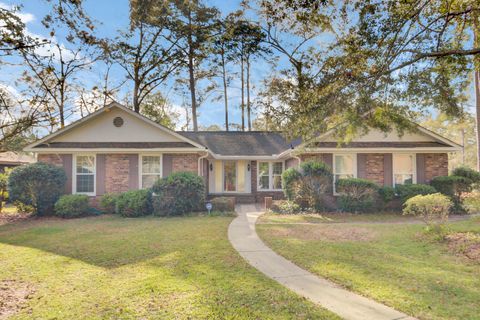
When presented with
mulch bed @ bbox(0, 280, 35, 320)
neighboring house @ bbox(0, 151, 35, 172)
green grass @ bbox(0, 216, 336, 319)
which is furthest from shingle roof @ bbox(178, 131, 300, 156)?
neighboring house @ bbox(0, 151, 35, 172)

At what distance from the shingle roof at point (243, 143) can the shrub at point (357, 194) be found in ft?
15.4

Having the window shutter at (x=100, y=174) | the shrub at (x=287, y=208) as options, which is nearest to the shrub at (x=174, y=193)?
the window shutter at (x=100, y=174)

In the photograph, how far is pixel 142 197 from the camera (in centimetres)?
1204

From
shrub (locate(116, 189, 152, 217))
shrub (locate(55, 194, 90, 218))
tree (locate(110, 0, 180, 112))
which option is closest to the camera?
shrub (locate(116, 189, 152, 217))

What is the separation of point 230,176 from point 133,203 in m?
7.30

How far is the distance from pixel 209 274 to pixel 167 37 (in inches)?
863

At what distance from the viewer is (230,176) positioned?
59.3 ft

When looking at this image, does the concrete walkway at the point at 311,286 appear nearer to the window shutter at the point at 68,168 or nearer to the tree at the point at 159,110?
the window shutter at the point at 68,168

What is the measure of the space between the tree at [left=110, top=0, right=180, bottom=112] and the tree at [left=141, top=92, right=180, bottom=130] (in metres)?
2.25

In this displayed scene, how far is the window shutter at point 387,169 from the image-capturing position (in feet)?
45.1

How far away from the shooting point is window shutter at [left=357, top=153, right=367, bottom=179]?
1369 cm

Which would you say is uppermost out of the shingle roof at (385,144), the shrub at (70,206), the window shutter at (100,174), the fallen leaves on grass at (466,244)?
the shingle roof at (385,144)

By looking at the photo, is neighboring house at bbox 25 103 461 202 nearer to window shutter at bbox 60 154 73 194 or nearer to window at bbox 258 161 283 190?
window shutter at bbox 60 154 73 194

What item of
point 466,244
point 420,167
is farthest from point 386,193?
point 466,244
